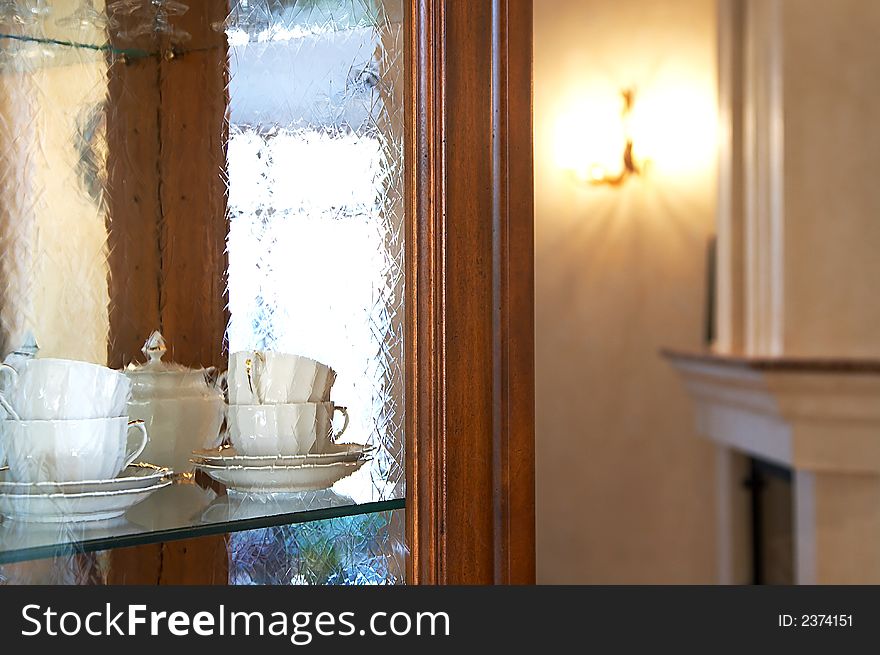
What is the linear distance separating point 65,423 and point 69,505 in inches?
1.8

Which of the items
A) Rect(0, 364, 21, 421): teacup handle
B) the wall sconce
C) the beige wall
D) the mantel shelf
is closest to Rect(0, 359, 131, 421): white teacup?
Rect(0, 364, 21, 421): teacup handle

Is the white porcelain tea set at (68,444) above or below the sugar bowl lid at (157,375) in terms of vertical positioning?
below

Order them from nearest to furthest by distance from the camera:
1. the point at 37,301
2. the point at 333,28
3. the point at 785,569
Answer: the point at 37,301 < the point at 333,28 < the point at 785,569

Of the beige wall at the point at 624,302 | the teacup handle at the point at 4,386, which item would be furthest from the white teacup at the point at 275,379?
the beige wall at the point at 624,302

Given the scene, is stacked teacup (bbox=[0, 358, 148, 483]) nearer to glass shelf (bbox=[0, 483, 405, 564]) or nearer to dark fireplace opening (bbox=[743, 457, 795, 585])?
glass shelf (bbox=[0, 483, 405, 564])

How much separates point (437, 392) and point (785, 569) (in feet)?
7.83

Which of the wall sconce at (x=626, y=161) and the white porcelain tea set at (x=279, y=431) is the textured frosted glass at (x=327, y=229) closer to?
the white porcelain tea set at (x=279, y=431)

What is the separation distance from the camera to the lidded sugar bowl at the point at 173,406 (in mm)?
522

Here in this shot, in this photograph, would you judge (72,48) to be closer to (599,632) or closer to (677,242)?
(599,632)

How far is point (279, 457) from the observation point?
56 centimetres

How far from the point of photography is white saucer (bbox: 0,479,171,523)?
1.57ft

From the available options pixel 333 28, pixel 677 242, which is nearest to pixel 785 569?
pixel 677 242

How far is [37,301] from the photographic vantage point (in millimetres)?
489

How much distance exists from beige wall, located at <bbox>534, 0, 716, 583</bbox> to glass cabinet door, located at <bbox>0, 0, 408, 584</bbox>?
2.27 metres
